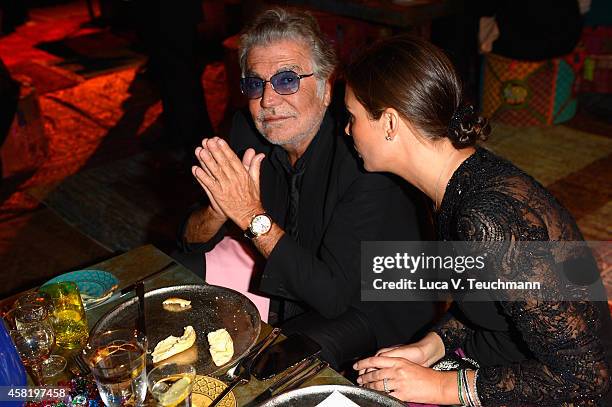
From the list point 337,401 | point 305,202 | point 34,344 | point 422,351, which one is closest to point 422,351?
point 422,351

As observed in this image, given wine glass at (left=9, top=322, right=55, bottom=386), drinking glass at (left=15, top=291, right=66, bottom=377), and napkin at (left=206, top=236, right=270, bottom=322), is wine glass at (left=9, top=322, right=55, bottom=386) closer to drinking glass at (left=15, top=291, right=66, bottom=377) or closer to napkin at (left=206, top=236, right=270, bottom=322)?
drinking glass at (left=15, top=291, right=66, bottom=377)

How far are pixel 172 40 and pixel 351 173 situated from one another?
2790 millimetres

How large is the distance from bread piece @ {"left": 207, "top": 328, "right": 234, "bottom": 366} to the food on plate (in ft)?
0.50

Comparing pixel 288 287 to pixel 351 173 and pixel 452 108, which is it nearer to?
pixel 351 173

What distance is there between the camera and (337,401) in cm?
149

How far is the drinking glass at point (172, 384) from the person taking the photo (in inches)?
53.8

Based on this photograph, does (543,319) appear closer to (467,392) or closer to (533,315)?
(533,315)

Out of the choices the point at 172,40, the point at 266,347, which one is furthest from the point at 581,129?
the point at 266,347

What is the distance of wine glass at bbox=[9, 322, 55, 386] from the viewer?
159 cm

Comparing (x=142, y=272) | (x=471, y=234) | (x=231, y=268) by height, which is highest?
(x=471, y=234)

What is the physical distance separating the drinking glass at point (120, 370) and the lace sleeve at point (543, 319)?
843 mm

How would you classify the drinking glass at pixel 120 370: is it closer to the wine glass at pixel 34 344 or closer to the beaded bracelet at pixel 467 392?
the wine glass at pixel 34 344

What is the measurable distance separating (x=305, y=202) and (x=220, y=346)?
0.86 metres

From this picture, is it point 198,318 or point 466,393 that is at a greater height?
point 198,318
